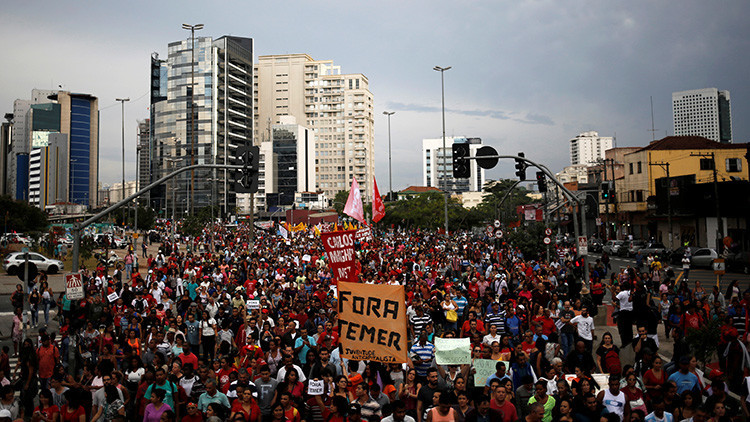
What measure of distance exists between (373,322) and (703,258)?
3480 cm

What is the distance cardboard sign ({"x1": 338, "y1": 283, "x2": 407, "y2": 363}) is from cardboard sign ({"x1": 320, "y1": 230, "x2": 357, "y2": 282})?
189 inches

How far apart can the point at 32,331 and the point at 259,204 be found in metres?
131

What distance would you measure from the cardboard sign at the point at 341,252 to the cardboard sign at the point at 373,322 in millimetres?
4790

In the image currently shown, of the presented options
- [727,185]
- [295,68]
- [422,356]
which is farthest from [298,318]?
[295,68]

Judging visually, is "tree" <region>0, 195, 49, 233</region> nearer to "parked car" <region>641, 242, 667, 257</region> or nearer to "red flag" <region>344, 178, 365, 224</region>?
"red flag" <region>344, 178, 365, 224</region>

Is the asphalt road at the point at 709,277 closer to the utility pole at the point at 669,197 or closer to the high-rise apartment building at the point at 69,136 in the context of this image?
the utility pole at the point at 669,197

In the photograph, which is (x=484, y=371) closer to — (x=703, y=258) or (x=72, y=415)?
(x=72, y=415)

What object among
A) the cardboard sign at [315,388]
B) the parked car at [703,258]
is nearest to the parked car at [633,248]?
the parked car at [703,258]

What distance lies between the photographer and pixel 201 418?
7531 millimetres

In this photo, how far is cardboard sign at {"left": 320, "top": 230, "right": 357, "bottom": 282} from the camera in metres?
13.5

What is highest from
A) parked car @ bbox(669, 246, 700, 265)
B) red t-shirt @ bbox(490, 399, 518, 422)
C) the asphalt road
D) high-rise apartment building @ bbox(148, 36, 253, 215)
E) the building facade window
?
high-rise apartment building @ bbox(148, 36, 253, 215)

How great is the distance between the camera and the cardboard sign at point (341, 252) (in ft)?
44.4

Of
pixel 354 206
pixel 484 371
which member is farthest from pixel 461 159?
pixel 484 371

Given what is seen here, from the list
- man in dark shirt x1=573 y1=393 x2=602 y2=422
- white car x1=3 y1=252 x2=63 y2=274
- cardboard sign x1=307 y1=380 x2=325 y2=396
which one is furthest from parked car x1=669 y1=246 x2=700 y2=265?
white car x1=3 y1=252 x2=63 y2=274
